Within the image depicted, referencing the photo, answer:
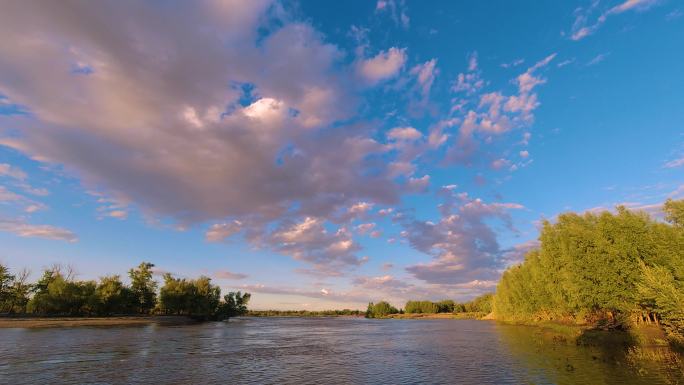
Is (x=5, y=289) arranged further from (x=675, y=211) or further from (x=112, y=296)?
(x=675, y=211)

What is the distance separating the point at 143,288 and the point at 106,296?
24.4 m

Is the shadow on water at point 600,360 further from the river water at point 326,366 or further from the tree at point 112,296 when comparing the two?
the tree at point 112,296

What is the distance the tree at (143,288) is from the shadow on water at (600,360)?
14701 cm

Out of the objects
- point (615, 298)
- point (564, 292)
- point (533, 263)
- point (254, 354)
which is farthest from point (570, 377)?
point (533, 263)

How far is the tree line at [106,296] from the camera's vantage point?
116 m

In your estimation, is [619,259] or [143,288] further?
[143,288]

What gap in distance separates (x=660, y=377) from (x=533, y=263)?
Result: 67144mm

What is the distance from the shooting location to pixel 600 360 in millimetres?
39000

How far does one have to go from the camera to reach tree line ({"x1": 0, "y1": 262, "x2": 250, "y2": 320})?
116188mm

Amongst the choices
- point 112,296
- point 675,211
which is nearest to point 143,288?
point 112,296

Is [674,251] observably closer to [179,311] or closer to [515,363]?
[515,363]

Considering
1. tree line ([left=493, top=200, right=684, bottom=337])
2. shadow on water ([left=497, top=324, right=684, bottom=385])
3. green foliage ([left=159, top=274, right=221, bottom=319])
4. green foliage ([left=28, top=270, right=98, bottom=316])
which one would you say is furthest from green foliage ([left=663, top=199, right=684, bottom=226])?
green foliage ([left=159, top=274, right=221, bottom=319])

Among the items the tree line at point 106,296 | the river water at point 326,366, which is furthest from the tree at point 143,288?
the river water at point 326,366

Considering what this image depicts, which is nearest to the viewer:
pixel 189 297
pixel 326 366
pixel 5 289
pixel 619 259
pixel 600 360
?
pixel 600 360
